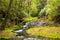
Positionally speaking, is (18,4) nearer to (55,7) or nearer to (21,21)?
(21,21)

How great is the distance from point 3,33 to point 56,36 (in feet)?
24.6

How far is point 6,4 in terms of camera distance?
125 ft

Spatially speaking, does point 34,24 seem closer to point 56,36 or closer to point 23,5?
point 23,5

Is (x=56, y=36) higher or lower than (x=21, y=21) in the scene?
higher

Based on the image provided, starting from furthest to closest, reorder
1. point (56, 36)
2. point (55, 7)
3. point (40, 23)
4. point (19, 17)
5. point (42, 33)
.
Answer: point (19, 17)
point (40, 23)
point (55, 7)
point (42, 33)
point (56, 36)

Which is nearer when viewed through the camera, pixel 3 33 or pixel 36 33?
pixel 3 33

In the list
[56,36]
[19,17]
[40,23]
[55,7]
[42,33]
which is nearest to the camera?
[56,36]

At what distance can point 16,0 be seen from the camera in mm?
41000

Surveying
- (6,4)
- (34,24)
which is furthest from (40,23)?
(6,4)

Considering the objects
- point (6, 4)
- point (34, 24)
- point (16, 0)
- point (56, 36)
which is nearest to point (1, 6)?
point (6, 4)

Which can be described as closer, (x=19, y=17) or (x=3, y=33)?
(x=3, y=33)

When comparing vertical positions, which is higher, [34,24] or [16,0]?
[16,0]

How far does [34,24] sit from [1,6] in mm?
8152

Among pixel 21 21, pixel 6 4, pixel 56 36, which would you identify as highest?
pixel 6 4
